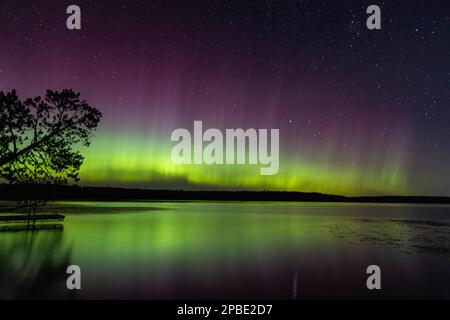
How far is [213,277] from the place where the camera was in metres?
17.4

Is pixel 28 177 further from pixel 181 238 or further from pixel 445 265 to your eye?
pixel 445 265

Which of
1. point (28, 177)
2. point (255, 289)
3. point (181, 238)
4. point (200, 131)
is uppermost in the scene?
point (200, 131)

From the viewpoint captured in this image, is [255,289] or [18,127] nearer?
[255,289]

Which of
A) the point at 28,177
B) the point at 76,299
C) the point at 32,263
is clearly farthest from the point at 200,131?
the point at 76,299

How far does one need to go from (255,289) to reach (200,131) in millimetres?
11642
